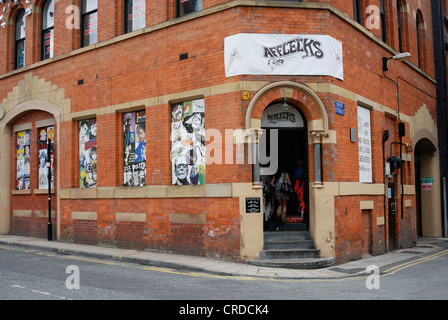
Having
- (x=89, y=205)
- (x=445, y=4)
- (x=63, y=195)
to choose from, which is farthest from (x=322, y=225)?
(x=445, y=4)

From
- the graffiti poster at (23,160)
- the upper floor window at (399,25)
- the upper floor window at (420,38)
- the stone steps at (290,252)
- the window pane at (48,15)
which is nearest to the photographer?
the stone steps at (290,252)

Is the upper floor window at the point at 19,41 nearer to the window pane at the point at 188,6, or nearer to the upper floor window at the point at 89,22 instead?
the upper floor window at the point at 89,22

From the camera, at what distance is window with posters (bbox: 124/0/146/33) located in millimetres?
14695

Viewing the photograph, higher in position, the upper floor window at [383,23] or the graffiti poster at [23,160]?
the upper floor window at [383,23]

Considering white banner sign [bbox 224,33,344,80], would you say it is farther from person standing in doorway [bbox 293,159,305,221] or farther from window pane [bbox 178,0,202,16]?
person standing in doorway [bbox 293,159,305,221]

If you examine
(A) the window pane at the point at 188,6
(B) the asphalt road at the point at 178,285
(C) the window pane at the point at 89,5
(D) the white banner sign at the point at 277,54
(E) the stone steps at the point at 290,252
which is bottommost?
(B) the asphalt road at the point at 178,285

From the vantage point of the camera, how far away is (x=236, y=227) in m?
11.8

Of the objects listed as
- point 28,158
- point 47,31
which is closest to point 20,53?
point 47,31

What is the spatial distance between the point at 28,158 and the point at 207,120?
29.5ft

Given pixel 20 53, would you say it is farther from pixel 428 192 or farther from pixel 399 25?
pixel 428 192

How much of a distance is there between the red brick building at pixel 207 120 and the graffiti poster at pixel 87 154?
0.06 meters

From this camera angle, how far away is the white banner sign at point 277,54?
12023 millimetres

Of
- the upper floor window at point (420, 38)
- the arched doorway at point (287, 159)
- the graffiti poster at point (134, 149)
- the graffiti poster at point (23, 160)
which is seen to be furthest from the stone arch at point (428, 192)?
the graffiti poster at point (23, 160)
